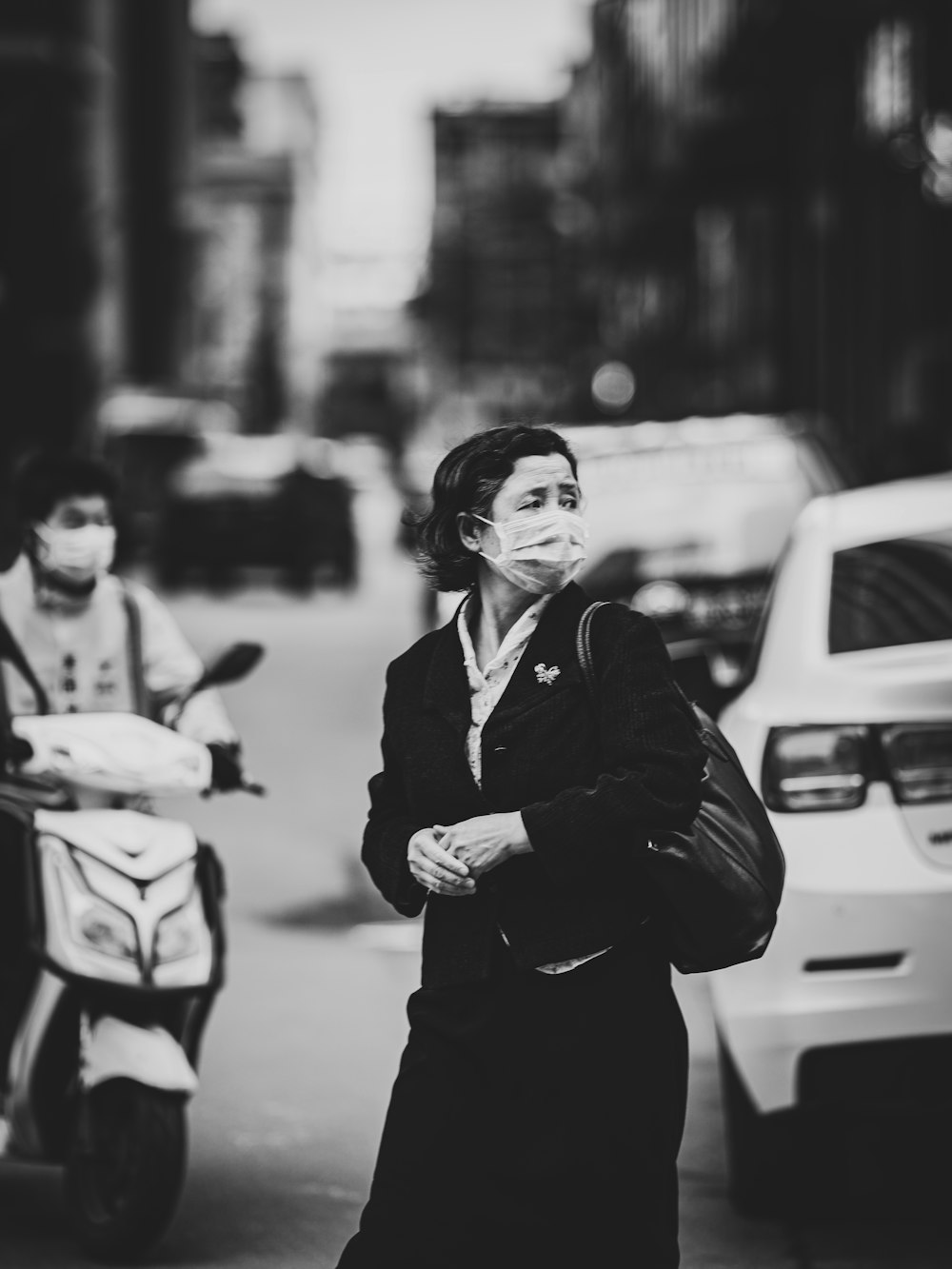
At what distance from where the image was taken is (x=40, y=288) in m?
40.2

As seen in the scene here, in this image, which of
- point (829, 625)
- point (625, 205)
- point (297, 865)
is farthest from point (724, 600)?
point (625, 205)

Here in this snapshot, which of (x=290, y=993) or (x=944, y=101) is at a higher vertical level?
(x=944, y=101)

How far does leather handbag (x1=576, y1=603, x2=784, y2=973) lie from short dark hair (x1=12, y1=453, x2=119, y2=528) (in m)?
2.17

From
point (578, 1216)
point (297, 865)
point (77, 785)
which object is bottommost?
point (297, 865)

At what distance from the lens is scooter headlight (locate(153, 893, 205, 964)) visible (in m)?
4.87

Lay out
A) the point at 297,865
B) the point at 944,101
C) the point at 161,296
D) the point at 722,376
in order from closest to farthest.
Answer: the point at 297,865 → the point at 944,101 → the point at 722,376 → the point at 161,296

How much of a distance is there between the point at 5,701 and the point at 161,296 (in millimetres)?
74754

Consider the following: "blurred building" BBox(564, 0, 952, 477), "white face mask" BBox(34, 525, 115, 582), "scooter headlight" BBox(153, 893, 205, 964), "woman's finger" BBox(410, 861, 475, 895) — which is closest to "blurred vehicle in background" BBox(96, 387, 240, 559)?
"blurred building" BBox(564, 0, 952, 477)

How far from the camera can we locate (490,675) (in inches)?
142

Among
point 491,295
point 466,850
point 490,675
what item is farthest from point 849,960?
point 491,295

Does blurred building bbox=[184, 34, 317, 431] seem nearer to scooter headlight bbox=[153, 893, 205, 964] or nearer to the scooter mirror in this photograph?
the scooter mirror

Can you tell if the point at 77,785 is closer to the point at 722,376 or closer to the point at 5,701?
the point at 5,701

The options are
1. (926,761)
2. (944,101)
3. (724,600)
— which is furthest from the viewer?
(944,101)

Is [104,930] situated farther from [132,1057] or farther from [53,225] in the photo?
[53,225]
